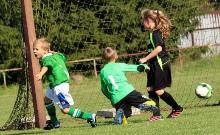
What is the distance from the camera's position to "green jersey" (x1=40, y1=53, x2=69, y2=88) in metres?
9.53

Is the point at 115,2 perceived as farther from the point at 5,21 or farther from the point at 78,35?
the point at 5,21

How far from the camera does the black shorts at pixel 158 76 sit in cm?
1004

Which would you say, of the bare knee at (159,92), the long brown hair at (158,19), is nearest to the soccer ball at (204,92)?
the bare knee at (159,92)

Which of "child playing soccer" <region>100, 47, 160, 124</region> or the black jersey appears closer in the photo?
"child playing soccer" <region>100, 47, 160, 124</region>

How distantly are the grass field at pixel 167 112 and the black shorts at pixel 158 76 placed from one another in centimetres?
55

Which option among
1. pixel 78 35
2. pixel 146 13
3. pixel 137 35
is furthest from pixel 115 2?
pixel 146 13

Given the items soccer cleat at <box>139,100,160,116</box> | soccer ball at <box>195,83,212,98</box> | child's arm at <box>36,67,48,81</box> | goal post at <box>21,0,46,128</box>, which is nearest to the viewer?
child's arm at <box>36,67,48,81</box>

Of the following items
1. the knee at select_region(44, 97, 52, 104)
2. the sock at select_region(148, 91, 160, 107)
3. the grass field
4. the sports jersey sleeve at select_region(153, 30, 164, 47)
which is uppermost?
the sports jersey sleeve at select_region(153, 30, 164, 47)

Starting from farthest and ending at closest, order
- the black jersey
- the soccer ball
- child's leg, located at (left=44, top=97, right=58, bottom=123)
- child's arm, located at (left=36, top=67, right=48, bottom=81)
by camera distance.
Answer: the soccer ball → the black jersey → child's leg, located at (left=44, top=97, right=58, bottom=123) → child's arm, located at (left=36, top=67, right=48, bottom=81)

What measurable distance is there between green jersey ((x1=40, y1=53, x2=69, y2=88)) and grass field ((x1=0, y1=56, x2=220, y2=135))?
714mm

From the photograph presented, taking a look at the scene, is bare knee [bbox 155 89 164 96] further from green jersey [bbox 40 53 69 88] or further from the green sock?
green jersey [bbox 40 53 69 88]

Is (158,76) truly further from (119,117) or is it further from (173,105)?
(119,117)

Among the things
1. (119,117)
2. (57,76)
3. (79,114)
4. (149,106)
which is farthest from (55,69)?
(149,106)

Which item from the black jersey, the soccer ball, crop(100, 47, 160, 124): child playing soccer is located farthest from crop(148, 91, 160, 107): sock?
the soccer ball
